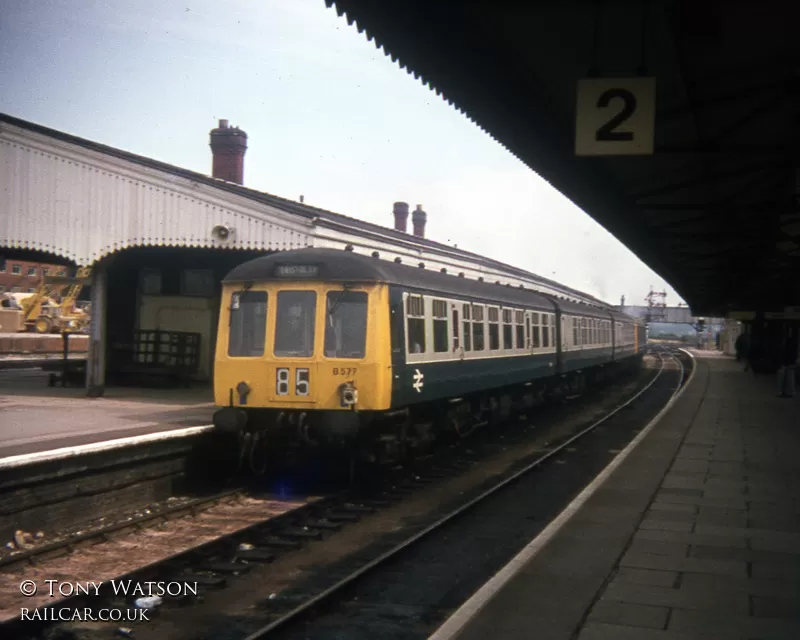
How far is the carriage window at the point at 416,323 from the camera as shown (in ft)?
37.9

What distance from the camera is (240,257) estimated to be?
19078 mm

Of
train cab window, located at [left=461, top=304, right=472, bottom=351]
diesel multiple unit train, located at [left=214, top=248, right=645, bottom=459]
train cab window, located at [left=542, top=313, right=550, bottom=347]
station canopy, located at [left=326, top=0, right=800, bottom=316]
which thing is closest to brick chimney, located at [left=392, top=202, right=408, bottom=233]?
train cab window, located at [left=542, top=313, right=550, bottom=347]

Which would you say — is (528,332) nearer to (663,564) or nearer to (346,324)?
(346,324)

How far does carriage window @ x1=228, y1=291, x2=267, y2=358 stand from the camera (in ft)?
36.8

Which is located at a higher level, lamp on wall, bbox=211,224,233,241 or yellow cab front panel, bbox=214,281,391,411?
lamp on wall, bbox=211,224,233,241

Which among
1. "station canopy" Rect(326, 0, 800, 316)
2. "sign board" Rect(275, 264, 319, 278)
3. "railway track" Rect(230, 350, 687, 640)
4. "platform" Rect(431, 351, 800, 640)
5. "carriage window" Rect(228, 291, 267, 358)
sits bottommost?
"railway track" Rect(230, 350, 687, 640)

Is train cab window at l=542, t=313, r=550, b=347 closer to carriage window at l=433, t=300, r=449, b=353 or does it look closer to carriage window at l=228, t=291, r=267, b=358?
carriage window at l=433, t=300, r=449, b=353

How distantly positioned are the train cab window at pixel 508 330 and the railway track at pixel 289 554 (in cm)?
355

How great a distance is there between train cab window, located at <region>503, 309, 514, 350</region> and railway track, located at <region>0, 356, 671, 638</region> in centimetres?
355

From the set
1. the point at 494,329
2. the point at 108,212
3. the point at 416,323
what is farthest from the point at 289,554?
the point at 108,212

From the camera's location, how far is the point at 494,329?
1552 centimetres

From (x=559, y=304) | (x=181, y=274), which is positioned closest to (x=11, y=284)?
(x=181, y=274)

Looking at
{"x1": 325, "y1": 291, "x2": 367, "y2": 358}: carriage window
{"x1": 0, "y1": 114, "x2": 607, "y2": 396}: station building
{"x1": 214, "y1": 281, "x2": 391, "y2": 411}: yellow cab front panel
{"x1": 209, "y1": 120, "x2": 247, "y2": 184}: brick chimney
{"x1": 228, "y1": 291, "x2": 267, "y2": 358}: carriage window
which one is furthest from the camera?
{"x1": 209, "y1": 120, "x2": 247, "y2": 184}: brick chimney

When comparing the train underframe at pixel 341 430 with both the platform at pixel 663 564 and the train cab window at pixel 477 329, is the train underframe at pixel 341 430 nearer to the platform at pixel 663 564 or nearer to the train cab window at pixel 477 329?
the train cab window at pixel 477 329
